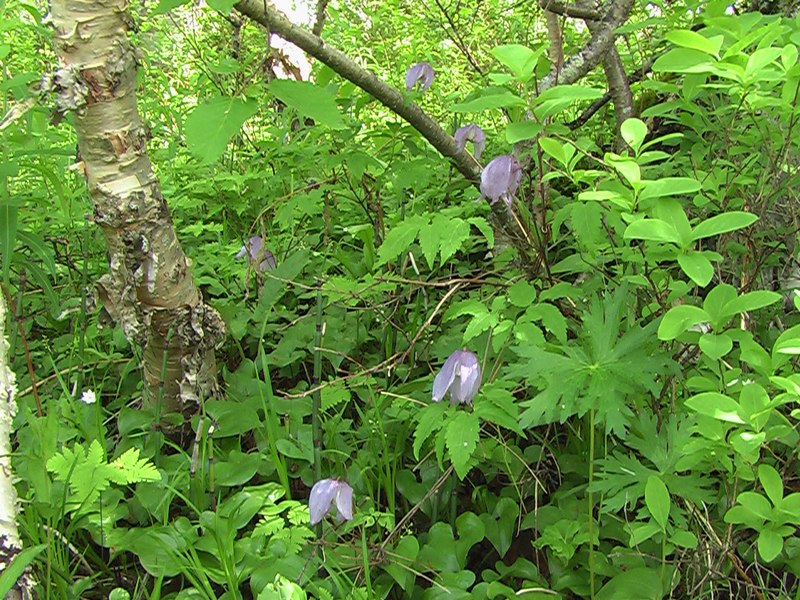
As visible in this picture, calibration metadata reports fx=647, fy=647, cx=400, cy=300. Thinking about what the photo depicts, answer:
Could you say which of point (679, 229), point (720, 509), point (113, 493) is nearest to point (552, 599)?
point (720, 509)

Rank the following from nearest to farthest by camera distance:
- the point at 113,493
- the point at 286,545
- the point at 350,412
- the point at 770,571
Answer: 1. the point at 770,571
2. the point at 286,545
3. the point at 113,493
4. the point at 350,412

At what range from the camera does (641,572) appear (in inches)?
45.0

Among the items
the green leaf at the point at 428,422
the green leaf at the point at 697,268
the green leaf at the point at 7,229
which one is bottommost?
the green leaf at the point at 7,229

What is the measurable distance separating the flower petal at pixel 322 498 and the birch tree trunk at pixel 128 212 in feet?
1.89

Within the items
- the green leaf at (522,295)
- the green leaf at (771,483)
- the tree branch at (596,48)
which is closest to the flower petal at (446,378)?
the green leaf at (522,295)

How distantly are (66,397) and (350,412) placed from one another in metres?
0.73

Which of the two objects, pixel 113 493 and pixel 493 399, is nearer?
pixel 493 399

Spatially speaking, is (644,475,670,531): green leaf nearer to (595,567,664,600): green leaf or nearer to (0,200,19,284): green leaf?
(595,567,664,600): green leaf

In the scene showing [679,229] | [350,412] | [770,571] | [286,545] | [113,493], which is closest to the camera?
[679,229]

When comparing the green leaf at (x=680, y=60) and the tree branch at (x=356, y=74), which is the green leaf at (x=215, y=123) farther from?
the green leaf at (x=680, y=60)

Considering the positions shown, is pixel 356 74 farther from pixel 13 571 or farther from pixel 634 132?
pixel 13 571

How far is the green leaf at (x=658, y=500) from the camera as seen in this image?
997mm

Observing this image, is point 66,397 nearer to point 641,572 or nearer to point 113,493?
point 113,493

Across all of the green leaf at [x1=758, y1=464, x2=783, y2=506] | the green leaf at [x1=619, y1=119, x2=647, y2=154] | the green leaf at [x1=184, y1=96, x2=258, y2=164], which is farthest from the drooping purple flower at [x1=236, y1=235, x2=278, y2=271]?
the green leaf at [x1=758, y1=464, x2=783, y2=506]
